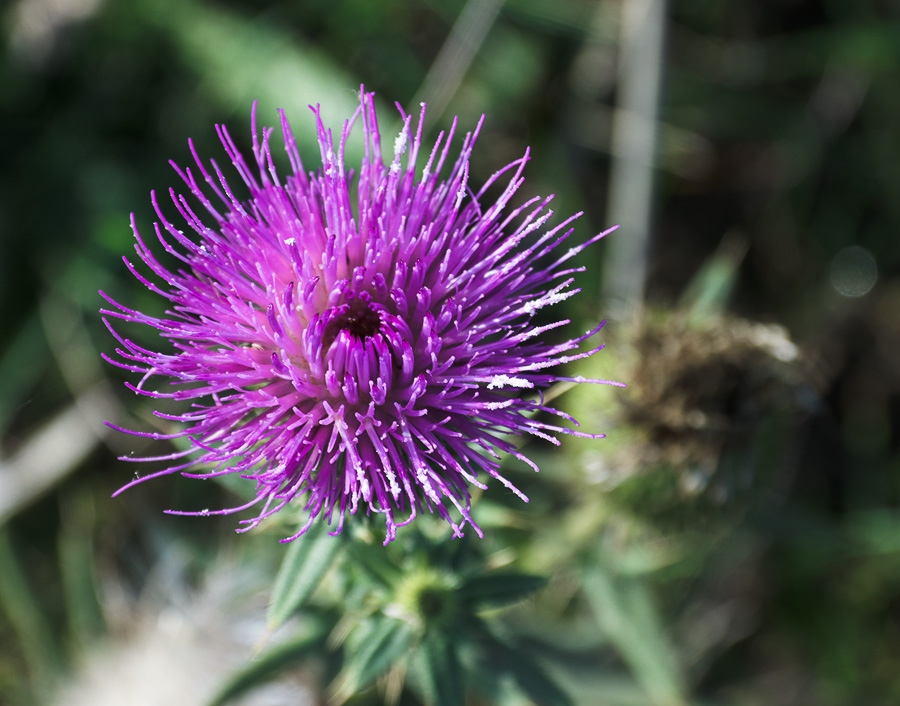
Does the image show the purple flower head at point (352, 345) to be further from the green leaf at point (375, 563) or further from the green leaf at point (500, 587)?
the green leaf at point (500, 587)

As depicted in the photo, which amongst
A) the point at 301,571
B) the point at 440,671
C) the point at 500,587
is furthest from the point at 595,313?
the point at 301,571

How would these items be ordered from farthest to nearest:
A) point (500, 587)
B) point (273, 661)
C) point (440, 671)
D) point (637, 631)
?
1. point (637, 631)
2. point (273, 661)
3. point (500, 587)
4. point (440, 671)

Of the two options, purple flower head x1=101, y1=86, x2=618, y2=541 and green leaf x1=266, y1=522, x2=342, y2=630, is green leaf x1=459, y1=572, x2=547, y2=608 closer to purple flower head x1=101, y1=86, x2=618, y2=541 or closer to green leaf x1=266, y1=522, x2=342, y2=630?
purple flower head x1=101, y1=86, x2=618, y2=541

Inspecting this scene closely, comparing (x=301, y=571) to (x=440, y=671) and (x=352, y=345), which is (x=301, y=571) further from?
(x=352, y=345)

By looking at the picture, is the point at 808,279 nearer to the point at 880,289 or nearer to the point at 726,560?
the point at 880,289

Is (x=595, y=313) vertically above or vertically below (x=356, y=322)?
above
